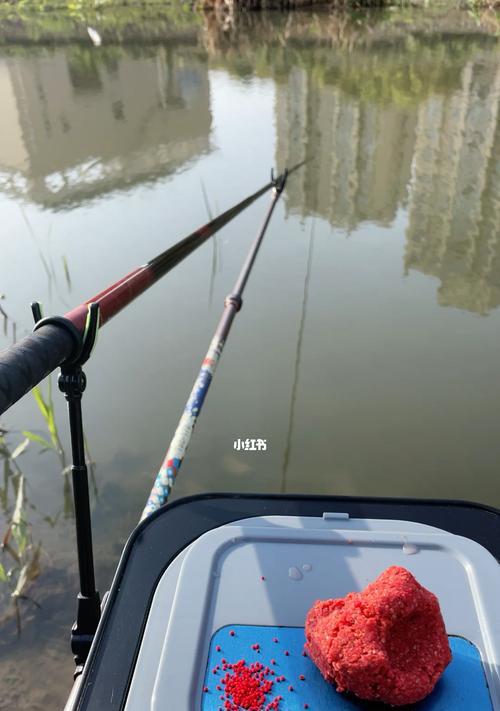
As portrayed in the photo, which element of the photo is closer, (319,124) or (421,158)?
(421,158)

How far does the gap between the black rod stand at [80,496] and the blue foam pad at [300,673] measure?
0.34 metres

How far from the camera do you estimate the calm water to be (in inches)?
91.9

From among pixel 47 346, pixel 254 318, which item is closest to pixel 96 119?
pixel 254 318

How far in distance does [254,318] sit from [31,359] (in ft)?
8.81

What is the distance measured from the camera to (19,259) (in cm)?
390

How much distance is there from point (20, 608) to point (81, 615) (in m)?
0.96

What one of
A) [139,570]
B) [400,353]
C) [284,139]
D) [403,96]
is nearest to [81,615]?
[139,570]

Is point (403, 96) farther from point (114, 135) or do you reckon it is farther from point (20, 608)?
point (20, 608)

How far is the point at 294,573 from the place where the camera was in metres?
0.88

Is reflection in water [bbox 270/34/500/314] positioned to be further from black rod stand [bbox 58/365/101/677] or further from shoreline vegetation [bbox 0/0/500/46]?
shoreline vegetation [bbox 0/0/500/46]

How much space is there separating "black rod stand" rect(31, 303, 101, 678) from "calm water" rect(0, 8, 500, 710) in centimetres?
78

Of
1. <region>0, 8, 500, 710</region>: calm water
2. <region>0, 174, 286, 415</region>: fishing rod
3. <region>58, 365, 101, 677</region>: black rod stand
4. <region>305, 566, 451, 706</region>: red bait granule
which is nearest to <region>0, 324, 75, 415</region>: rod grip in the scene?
<region>0, 174, 286, 415</region>: fishing rod

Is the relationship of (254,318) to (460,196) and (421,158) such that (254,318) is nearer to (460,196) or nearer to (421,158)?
(460,196)


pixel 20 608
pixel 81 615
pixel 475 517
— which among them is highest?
pixel 475 517
